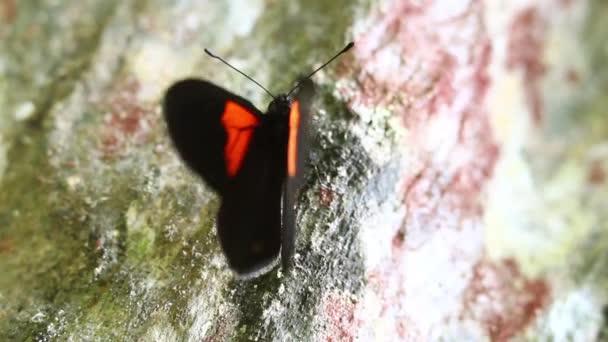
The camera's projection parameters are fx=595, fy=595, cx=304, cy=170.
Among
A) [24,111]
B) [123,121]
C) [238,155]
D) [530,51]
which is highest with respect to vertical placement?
[530,51]

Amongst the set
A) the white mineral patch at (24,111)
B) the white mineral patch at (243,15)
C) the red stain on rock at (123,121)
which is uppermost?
the white mineral patch at (243,15)

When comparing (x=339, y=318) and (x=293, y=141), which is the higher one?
(x=293, y=141)

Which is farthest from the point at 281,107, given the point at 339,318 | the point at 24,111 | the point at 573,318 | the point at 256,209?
the point at 573,318

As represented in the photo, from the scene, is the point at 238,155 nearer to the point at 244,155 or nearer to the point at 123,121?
the point at 244,155

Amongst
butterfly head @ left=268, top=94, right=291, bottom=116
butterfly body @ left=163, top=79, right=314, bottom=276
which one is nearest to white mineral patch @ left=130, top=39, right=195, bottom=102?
butterfly body @ left=163, top=79, right=314, bottom=276

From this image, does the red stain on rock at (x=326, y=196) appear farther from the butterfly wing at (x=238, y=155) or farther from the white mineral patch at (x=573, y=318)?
the white mineral patch at (x=573, y=318)

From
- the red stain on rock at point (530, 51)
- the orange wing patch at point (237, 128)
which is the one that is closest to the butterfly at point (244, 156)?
the orange wing patch at point (237, 128)

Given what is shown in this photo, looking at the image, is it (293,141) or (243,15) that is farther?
(243,15)

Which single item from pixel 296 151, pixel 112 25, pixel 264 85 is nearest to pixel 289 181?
pixel 296 151
